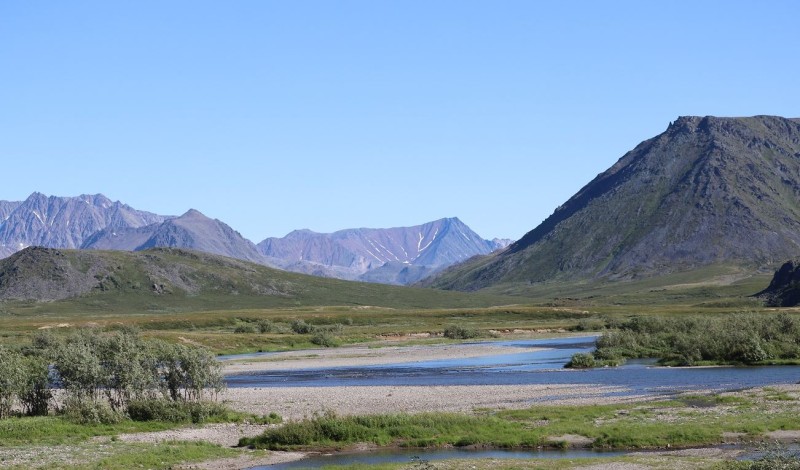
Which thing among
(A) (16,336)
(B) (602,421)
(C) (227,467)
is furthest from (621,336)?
(A) (16,336)

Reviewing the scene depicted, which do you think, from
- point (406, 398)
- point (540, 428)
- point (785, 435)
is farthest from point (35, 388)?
point (785, 435)

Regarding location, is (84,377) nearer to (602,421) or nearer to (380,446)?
(380,446)

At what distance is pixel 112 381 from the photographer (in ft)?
184

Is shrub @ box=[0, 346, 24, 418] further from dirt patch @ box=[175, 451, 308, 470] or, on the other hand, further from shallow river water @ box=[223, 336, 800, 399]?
shallow river water @ box=[223, 336, 800, 399]

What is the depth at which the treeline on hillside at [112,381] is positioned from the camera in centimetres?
5388

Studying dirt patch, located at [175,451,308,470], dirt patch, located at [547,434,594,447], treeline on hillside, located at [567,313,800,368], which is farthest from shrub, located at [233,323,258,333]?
dirt patch, located at [547,434,594,447]

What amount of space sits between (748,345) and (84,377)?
2385 inches

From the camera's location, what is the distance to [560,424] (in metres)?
49.5

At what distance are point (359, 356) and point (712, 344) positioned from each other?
46.9 m

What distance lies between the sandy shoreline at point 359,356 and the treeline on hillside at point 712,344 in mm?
20619

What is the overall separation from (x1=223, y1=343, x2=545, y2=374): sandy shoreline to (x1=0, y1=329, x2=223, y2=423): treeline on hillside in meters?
39.9

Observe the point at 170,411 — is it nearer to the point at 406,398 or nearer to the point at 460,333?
the point at 406,398

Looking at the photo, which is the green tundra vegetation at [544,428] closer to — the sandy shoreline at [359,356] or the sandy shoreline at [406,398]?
the sandy shoreline at [406,398]

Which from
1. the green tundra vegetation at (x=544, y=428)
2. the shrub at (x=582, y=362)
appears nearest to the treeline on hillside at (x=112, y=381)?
the green tundra vegetation at (x=544, y=428)
